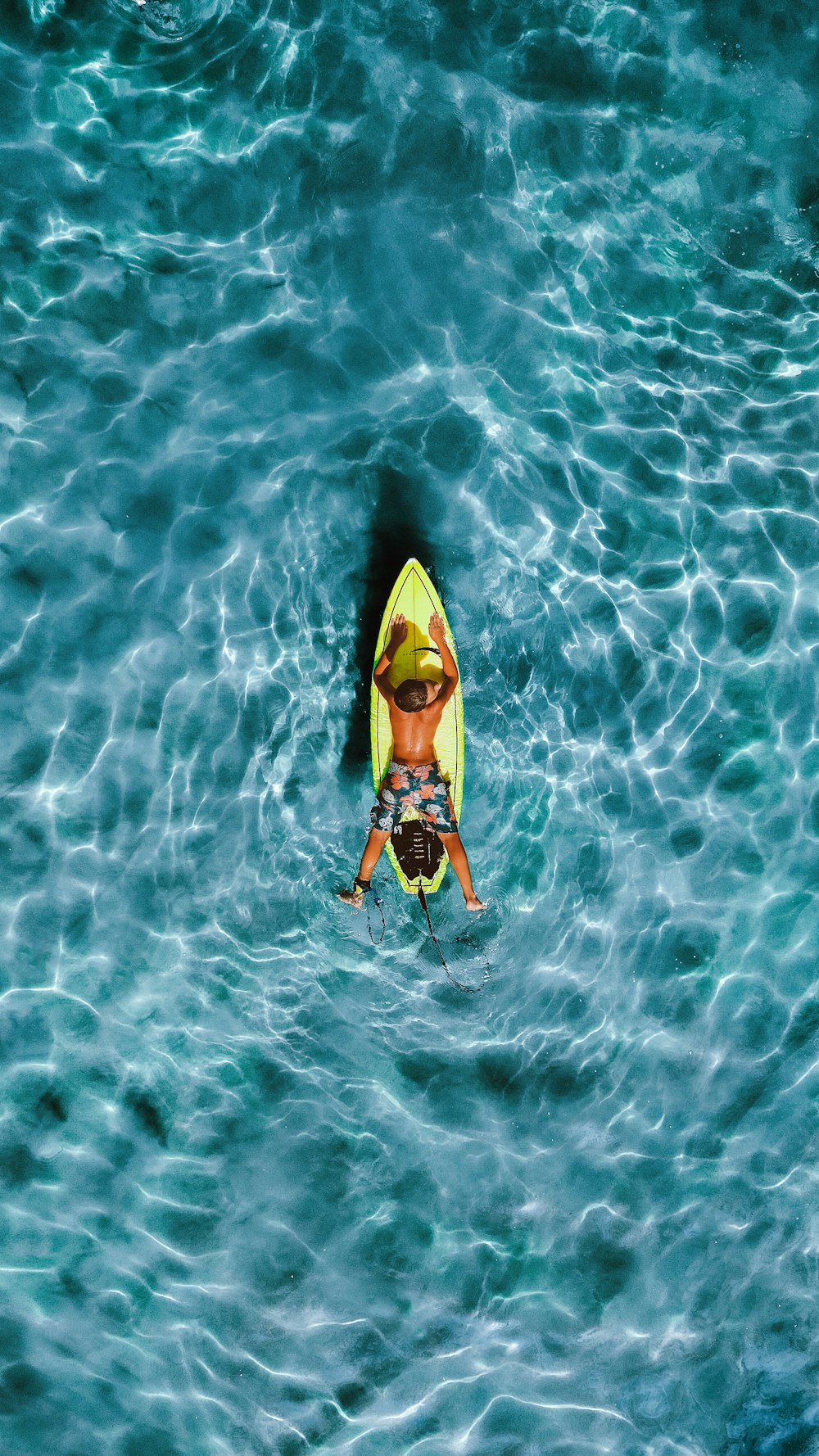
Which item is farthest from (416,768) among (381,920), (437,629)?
(381,920)

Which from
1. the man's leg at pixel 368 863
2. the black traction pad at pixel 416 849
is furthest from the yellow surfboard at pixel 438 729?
the man's leg at pixel 368 863

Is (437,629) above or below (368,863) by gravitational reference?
above

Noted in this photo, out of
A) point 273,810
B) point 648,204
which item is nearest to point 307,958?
point 273,810

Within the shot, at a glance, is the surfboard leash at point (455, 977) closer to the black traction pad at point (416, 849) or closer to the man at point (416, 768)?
the black traction pad at point (416, 849)

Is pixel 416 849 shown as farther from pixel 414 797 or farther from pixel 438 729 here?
pixel 438 729

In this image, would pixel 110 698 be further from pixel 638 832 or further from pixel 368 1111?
pixel 638 832

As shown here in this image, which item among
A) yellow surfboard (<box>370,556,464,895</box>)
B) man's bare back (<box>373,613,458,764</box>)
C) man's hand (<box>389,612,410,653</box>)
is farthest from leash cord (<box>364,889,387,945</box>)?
man's hand (<box>389,612,410,653</box>)

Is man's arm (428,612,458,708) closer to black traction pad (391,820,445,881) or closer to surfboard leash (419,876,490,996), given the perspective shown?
black traction pad (391,820,445,881)
